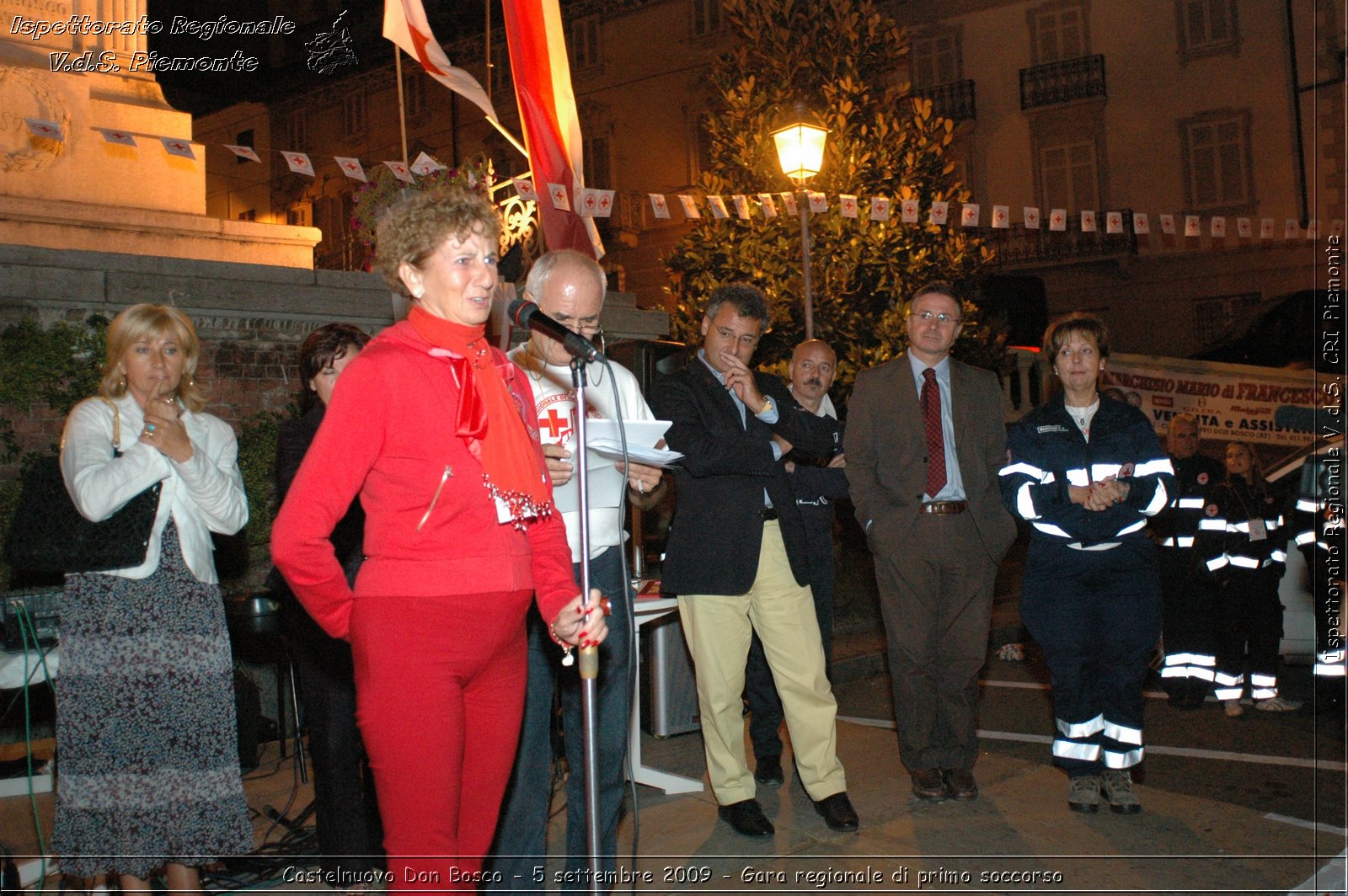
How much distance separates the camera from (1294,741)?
6.30 meters

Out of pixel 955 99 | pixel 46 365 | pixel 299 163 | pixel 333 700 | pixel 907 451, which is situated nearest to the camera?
pixel 333 700

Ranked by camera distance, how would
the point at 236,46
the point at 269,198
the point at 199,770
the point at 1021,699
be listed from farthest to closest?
the point at 269,198 → the point at 236,46 → the point at 1021,699 → the point at 199,770

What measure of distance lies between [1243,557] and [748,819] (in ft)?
15.9

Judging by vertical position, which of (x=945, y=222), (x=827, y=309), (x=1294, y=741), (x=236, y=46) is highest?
(x=236, y=46)

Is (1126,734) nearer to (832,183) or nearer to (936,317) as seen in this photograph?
A: (936,317)

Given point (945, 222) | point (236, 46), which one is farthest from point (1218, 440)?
point (236, 46)

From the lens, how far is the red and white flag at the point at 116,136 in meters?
7.35

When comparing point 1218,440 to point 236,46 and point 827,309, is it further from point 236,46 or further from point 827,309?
point 236,46

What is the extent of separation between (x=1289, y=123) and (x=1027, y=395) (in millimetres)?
9687

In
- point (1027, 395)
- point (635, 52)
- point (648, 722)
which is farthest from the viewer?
point (635, 52)

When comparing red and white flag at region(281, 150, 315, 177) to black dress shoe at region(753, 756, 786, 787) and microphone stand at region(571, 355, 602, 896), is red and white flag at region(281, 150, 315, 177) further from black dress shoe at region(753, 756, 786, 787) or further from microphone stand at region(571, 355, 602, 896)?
microphone stand at region(571, 355, 602, 896)

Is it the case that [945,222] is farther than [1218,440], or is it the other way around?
[1218,440]

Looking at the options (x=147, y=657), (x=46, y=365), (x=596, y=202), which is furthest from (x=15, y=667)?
(x=596, y=202)

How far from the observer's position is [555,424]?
364 cm
